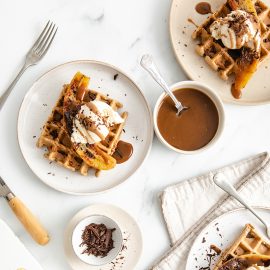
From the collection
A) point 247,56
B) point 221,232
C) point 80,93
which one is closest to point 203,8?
point 247,56

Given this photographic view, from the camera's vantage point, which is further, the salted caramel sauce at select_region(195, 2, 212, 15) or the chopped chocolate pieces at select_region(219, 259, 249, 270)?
the salted caramel sauce at select_region(195, 2, 212, 15)

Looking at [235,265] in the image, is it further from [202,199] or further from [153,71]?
[153,71]

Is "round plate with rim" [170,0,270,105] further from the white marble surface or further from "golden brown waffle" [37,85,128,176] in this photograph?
"golden brown waffle" [37,85,128,176]

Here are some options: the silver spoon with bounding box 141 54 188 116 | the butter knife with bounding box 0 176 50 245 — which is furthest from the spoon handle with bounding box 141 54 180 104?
the butter knife with bounding box 0 176 50 245

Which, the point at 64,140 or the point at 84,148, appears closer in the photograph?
the point at 84,148

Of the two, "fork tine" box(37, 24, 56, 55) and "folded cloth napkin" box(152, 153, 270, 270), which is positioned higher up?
"fork tine" box(37, 24, 56, 55)

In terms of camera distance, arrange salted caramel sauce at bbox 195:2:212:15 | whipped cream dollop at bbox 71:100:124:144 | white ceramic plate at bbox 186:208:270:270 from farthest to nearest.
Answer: salted caramel sauce at bbox 195:2:212:15, white ceramic plate at bbox 186:208:270:270, whipped cream dollop at bbox 71:100:124:144

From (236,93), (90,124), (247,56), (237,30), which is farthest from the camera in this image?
(236,93)

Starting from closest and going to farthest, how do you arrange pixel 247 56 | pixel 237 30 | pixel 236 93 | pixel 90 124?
pixel 90 124
pixel 237 30
pixel 247 56
pixel 236 93
